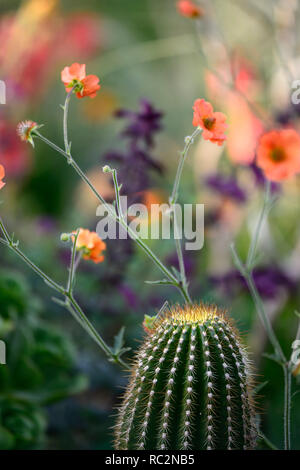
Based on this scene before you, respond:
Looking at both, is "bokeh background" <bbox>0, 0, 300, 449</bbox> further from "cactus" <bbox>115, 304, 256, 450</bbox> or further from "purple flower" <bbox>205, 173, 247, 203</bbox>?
"cactus" <bbox>115, 304, 256, 450</bbox>

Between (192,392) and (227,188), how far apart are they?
3.13 ft

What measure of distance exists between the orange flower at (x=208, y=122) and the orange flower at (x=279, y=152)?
18cm

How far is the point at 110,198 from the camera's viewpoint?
1393 millimetres

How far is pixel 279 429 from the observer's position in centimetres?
140

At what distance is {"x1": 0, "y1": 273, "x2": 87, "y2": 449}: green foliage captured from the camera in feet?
4.09

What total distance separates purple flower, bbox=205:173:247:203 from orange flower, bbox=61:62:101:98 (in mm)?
837

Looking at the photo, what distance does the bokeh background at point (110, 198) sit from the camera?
4.50ft

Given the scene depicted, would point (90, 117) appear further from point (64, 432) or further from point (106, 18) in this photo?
point (64, 432)

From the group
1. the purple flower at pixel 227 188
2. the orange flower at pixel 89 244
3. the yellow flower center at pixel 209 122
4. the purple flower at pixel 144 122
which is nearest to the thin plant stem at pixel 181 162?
the yellow flower center at pixel 209 122

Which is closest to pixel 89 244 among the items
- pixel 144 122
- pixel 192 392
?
pixel 192 392

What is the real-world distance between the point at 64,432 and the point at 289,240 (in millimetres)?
1422

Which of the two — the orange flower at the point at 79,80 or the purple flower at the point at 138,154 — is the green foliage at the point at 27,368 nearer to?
the purple flower at the point at 138,154

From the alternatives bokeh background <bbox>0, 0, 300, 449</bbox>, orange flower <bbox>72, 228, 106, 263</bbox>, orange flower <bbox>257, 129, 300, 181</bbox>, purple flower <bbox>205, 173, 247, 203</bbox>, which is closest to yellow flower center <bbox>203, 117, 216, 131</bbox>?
orange flower <bbox>257, 129, 300, 181</bbox>

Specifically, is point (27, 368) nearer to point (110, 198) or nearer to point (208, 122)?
point (110, 198)
